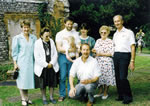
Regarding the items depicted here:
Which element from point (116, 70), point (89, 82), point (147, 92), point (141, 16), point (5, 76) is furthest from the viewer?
point (141, 16)

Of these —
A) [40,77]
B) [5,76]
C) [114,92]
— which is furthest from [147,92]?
[5,76]

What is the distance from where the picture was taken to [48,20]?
9117 mm

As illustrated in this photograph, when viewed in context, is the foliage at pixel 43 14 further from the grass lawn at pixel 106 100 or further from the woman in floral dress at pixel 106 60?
the woman in floral dress at pixel 106 60

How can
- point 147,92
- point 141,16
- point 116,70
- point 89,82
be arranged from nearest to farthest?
point 89,82 < point 116,70 < point 147,92 < point 141,16

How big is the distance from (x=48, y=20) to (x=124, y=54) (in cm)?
587

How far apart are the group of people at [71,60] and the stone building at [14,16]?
15.1ft

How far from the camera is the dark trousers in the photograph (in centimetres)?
397

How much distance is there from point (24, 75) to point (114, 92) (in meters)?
2.34

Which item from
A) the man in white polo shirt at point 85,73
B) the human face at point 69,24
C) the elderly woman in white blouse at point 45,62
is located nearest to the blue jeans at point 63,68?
the elderly woman in white blouse at point 45,62

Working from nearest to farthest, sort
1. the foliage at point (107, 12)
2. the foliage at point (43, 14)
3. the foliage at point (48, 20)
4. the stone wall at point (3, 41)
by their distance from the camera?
1. the foliage at point (48, 20)
2. the stone wall at point (3, 41)
3. the foliage at point (43, 14)
4. the foliage at point (107, 12)

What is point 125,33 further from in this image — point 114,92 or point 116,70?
point 114,92

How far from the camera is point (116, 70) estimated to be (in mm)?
4148

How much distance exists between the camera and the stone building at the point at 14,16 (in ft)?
28.5

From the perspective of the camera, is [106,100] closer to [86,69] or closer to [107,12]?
[86,69]
